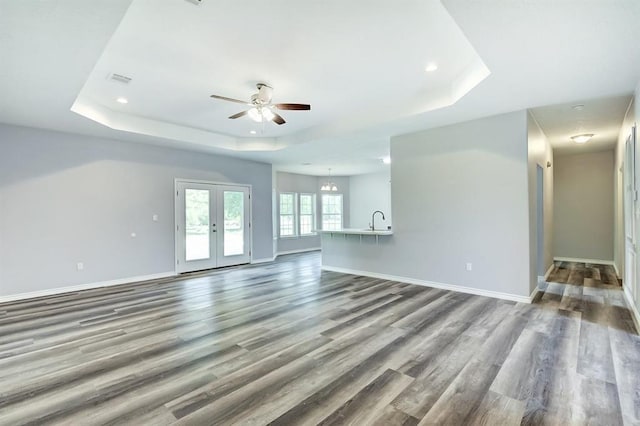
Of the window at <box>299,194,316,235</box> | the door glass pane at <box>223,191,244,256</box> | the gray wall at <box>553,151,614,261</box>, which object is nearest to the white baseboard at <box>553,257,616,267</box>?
the gray wall at <box>553,151,614,261</box>

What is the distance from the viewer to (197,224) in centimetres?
711

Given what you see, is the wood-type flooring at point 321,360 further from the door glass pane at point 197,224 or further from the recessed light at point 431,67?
the recessed light at point 431,67

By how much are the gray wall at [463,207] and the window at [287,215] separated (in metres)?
4.83

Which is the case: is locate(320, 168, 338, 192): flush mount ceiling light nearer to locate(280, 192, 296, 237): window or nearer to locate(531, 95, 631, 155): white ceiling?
locate(280, 192, 296, 237): window

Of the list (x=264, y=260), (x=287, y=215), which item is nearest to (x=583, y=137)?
(x=264, y=260)

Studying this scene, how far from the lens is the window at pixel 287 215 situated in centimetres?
1038

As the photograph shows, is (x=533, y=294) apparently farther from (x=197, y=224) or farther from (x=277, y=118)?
(x=197, y=224)

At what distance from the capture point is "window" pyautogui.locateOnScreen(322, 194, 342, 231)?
38.1 feet

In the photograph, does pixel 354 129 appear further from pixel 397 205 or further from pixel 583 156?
pixel 583 156

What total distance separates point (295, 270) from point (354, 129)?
11.3 feet

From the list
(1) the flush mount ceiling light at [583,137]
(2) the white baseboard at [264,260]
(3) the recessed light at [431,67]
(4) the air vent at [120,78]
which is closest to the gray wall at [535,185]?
(1) the flush mount ceiling light at [583,137]

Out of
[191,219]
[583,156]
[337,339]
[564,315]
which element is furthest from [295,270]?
[583,156]

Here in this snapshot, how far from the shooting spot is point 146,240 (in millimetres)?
6320

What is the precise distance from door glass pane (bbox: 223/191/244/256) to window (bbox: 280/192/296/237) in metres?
2.46
